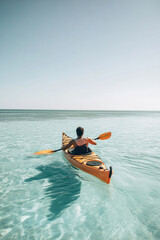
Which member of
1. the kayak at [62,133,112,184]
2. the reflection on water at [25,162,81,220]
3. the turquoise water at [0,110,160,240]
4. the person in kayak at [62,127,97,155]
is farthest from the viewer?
the person in kayak at [62,127,97,155]

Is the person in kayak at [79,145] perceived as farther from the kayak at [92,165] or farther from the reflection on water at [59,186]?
the reflection on water at [59,186]

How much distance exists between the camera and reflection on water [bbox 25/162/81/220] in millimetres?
4152

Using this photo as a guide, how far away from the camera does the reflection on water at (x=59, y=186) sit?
13.6 ft

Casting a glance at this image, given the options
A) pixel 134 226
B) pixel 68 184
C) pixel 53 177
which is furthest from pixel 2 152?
pixel 134 226

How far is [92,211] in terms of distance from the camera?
13.2ft

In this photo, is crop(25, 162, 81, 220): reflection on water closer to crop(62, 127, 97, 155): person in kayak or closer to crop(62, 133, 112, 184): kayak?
crop(62, 133, 112, 184): kayak

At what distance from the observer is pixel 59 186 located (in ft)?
16.7

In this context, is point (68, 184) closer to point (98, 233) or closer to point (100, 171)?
point (100, 171)

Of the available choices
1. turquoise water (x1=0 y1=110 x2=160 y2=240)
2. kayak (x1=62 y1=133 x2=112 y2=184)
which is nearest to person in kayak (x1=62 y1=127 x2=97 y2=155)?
kayak (x1=62 y1=133 x2=112 y2=184)

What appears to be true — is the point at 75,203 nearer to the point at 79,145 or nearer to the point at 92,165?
the point at 92,165

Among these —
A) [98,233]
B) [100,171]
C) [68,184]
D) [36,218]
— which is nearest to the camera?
[98,233]

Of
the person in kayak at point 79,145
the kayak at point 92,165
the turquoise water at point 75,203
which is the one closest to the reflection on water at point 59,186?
the turquoise water at point 75,203

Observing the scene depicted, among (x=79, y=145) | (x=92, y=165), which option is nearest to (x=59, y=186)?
(x=92, y=165)

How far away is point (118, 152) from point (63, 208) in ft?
20.6
